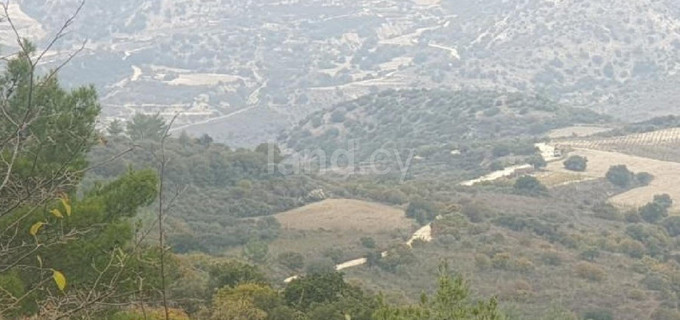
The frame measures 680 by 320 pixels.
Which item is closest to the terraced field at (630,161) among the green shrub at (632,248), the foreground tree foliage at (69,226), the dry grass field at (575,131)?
the dry grass field at (575,131)

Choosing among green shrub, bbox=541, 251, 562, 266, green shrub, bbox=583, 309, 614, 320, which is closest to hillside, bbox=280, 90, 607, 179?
green shrub, bbox=541, 251, 562, 266

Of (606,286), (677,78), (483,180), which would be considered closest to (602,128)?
(483,180)

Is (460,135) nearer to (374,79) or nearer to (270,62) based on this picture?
(374,79)

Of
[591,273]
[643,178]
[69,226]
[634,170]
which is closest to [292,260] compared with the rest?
[591,273]

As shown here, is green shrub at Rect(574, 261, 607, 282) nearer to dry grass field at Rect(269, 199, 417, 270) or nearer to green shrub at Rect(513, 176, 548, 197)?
dry grass field at Rect(269, 199, 417, 270)

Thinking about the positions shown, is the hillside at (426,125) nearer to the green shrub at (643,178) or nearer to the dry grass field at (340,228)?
the green shrub at (643,178)


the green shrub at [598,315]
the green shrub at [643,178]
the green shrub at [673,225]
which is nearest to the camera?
the green shrub at [598,315]
